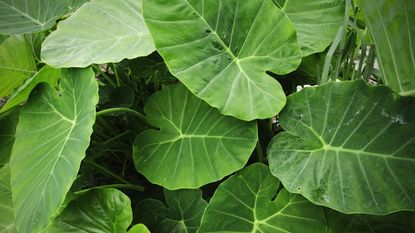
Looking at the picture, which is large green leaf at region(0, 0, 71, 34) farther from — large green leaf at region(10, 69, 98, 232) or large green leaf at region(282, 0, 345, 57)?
large green leaf at region(282, 0, 345, 57)

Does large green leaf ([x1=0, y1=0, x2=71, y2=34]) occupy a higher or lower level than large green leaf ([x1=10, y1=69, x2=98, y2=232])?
higher

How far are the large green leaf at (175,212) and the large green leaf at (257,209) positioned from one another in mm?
94

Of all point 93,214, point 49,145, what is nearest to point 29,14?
point 49,145

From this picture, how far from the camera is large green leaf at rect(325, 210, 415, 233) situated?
2.74ft

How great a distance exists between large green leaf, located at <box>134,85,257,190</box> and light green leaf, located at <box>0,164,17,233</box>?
381 mm

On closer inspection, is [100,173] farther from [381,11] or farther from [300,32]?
[381,11]

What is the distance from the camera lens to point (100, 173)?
4.29ft

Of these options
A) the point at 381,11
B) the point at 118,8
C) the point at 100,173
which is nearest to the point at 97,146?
the point at 100,173

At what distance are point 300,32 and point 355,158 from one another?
1.20ft

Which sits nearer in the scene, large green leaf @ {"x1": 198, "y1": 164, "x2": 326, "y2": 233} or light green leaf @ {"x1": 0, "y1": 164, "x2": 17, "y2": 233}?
large green leaf @ {"x1": 198, "y1": 164, "x2": 326, "y2": 233}

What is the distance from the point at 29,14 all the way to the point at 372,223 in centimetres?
118

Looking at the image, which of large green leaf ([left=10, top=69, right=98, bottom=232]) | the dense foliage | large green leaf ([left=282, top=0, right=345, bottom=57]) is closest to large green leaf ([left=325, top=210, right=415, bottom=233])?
the dense foliage

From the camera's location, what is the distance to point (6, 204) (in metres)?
1.06

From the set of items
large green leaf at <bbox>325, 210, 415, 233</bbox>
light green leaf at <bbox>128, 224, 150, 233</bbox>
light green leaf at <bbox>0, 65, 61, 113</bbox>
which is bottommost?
large green leaf at <bbox>325, 210, 415, 233</bbox>
